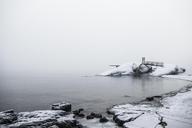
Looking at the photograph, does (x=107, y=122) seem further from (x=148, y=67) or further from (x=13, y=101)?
(x=148, y=67)

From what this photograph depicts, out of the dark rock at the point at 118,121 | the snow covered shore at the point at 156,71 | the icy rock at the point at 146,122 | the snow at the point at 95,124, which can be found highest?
the snow covered shore at the point at 156,71

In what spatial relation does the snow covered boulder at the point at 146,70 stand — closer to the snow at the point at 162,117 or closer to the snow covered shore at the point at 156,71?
the snow covered shore at the point at 156,71

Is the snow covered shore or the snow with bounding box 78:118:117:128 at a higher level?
the snow covered shore

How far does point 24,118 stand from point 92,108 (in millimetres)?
9518

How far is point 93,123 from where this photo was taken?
2309 cm

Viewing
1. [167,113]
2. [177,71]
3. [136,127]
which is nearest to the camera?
[136,127]

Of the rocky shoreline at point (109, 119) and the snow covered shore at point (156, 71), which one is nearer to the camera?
the rocky shoreline at point (109, 119)

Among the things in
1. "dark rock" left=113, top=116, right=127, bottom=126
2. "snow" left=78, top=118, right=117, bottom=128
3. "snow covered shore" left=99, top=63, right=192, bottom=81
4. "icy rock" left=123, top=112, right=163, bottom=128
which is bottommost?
"snow" left=78, top=118, right=117, bottom=128

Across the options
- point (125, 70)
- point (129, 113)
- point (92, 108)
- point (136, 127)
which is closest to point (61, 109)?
point (92, 108)

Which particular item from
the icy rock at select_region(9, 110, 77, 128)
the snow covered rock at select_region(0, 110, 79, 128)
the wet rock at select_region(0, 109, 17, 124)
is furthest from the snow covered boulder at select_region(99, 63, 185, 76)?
the wet rock at select_region(0, 109, 17, 124)

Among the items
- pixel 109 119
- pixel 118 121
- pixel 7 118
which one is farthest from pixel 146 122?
pixel 7 118

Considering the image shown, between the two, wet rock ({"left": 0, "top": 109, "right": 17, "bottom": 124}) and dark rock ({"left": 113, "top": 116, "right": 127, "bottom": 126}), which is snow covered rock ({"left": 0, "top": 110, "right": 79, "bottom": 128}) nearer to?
wet rock ({"left": 0, "top": 109, "right": 17, "bottom": 124})

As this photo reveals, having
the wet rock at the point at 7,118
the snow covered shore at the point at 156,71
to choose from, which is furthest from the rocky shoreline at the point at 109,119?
the snow covered shore at the point at 156,71

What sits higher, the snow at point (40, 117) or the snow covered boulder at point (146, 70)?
the snow covered boulder at point (146, 70)
